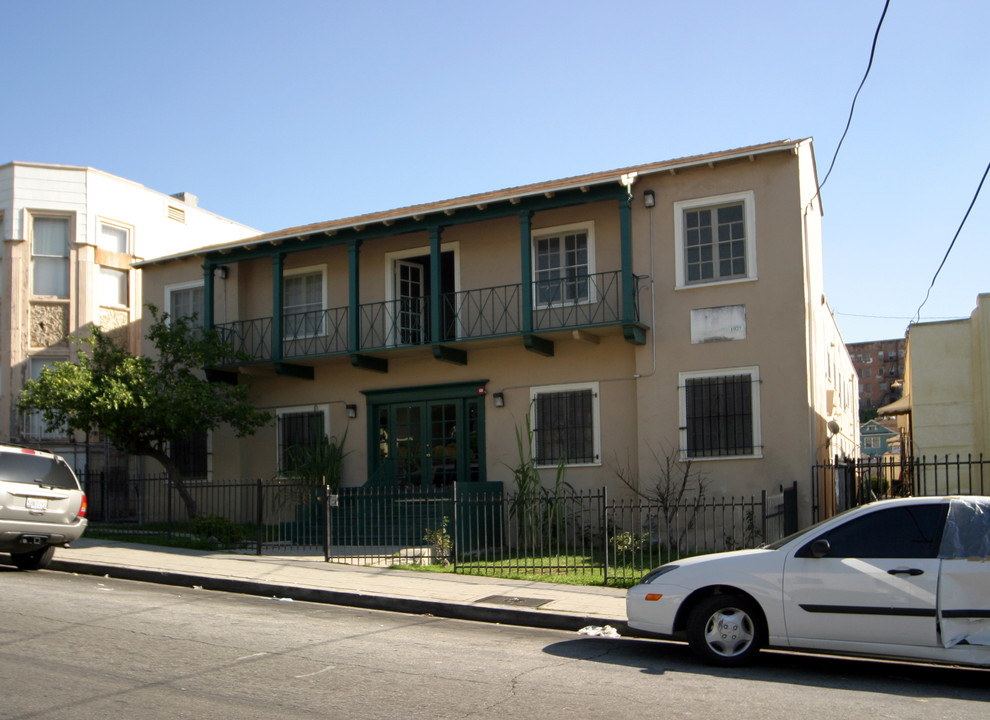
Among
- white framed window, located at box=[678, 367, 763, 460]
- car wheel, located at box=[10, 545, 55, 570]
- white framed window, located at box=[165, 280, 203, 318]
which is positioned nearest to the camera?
car wheel, located at box=[10, 545, 55, 570]

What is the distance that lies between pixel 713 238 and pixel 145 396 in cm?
1057

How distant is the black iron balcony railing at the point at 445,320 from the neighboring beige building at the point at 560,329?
43 millimetres

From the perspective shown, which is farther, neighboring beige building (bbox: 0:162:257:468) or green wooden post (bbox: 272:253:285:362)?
neighboring beige building (bbox: 0:162:257:468)

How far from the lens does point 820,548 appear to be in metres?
7.66

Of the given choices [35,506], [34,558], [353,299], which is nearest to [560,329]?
[353,299]

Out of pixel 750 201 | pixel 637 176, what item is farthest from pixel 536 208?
pixel 750 201

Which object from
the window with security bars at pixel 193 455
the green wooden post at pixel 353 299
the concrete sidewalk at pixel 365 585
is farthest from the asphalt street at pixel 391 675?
the window with security bars at pixel 193 455

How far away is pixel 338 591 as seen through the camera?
11469 millimetres

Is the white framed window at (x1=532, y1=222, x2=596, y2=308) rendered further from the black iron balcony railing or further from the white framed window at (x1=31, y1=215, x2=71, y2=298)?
the white framed window at (x1=31, y1=215, x2=71, y2=298)

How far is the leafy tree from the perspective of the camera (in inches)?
666

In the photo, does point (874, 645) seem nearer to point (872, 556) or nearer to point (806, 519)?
point (872, 556)

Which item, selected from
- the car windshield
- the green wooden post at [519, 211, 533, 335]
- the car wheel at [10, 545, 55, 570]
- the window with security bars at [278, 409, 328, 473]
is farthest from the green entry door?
the car wheel at [10, 545, 55, 570]

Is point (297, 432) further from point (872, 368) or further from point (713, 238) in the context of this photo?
point (872, 368)

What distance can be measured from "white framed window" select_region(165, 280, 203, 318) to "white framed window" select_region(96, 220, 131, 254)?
13.1 feet
